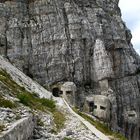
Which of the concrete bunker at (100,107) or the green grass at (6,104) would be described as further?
the concrete bunker at (100,107)

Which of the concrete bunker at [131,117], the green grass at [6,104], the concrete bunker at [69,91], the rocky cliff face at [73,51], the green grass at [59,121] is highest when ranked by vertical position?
the rocky cliff face at [73,51]

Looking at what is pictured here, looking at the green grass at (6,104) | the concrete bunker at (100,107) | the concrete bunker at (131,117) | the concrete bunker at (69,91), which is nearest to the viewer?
the green grass at (6,104)

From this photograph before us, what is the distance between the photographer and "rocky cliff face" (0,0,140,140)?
3078 inches

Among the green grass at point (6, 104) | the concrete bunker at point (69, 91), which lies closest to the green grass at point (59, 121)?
the green grass at point (6, 104)

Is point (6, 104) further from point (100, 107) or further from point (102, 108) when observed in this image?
point (102, 108)

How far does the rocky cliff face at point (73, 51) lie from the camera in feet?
257

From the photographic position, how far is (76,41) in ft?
265

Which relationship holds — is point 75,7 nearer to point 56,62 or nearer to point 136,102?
point 56,62

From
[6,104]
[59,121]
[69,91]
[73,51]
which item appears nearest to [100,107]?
[69,91]

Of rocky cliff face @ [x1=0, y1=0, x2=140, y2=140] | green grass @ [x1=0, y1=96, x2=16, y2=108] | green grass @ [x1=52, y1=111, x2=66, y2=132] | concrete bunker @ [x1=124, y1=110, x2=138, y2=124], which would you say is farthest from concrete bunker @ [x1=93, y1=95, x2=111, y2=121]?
green grass @ [x1=0, y1=96, x2=16, y2=108]

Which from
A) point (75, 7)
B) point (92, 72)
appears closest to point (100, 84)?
point (92, 72)

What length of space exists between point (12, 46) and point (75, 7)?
16.8 metres

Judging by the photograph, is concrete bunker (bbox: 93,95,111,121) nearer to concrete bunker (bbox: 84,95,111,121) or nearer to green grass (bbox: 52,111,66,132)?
concrete bunker (bbox: 84,95,111,121)

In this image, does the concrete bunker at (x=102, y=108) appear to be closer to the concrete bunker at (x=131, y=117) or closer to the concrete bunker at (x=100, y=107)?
the concrete bunker at (x=100, y=107)
